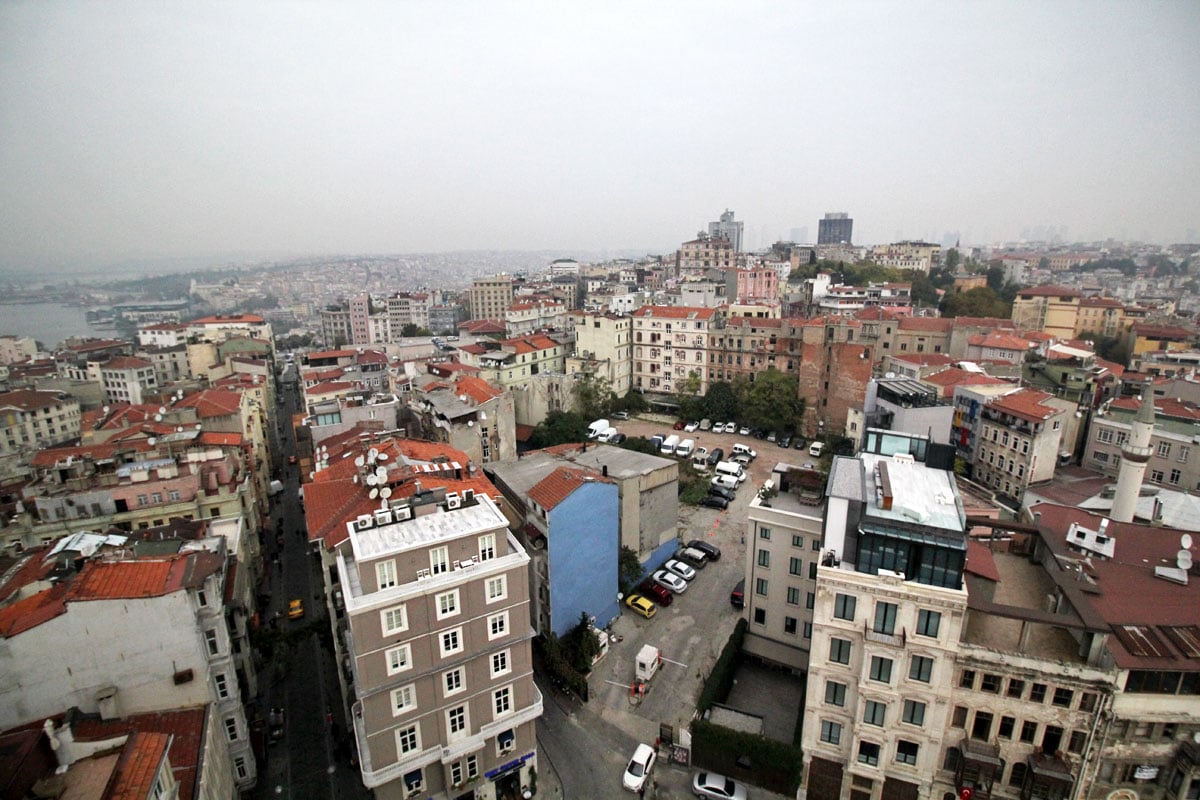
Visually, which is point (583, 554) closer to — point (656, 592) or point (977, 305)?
point (656, 592)

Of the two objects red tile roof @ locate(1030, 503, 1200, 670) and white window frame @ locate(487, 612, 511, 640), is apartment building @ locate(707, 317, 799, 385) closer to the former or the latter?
red tile roof @ locate(1030, 503, 1200, 670)

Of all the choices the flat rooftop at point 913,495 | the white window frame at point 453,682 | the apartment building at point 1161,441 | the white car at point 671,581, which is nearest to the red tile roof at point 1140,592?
the flat rooftop at point 913,495

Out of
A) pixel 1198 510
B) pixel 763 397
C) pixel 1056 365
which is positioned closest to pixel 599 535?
pixel 1198 510

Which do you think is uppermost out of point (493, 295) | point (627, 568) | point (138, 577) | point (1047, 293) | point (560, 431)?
point (1047, 293)

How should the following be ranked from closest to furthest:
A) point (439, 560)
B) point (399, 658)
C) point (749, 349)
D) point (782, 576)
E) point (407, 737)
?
point (399, 658) → point (439, 560) → point (407, 737) → point (782, 576) → point (749, 349)

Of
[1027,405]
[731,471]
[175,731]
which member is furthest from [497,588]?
[1027,405]

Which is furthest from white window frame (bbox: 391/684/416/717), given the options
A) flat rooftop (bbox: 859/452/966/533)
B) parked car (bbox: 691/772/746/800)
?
flat rooftop (bbox: 859/452/966/533)

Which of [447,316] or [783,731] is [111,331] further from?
[783,731]
